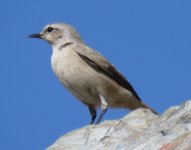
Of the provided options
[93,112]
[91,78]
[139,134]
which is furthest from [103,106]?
[139,134]

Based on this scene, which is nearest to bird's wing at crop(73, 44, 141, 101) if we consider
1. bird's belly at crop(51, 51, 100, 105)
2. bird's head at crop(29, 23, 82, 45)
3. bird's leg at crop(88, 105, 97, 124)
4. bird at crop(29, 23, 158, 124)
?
bird at crop(29, 23, 158, 124)

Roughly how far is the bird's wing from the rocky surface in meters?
3.78

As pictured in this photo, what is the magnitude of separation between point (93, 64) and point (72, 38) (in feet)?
3.92

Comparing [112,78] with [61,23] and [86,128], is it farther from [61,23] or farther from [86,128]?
[86,128]

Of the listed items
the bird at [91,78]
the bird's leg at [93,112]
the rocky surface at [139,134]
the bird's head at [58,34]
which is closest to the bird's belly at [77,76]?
the bird at [91,78]

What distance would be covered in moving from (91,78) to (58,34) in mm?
1985

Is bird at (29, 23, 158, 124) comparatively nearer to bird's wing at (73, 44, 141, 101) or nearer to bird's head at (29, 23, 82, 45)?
bird's wing at (73, 44, 141, 101)

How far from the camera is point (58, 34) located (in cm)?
1627

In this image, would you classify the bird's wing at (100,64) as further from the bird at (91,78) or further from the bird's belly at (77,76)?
the bird's belly at (77,76)

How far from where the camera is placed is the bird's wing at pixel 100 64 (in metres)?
15.0

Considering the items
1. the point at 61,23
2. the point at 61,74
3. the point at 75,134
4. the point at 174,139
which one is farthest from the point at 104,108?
the point at 174,139

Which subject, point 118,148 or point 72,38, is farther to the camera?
point 72,38

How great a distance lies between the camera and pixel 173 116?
31.6 ft

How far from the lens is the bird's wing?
49.3 feet
